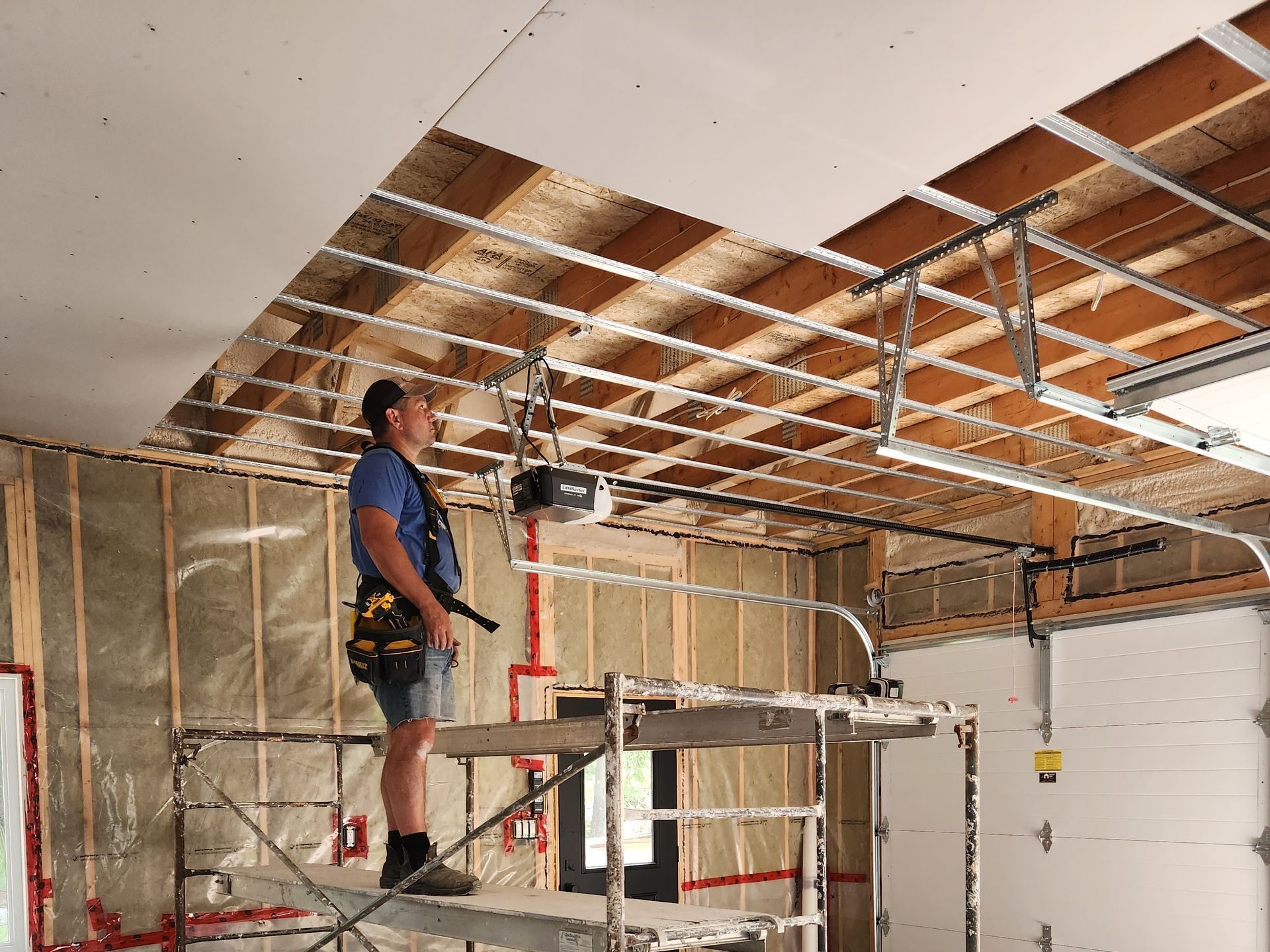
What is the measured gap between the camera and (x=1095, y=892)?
633 centimetres

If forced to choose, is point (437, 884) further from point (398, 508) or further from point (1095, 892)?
point (1095, 892)

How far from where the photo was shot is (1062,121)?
289 centimetres

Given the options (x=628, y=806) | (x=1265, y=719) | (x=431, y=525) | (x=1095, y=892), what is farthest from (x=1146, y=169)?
(x=628, y=806)

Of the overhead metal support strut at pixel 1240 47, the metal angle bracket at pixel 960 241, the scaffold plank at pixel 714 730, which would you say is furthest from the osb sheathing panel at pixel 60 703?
the overhead metal support strut at pixel 1240 47

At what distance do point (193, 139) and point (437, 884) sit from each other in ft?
7.32

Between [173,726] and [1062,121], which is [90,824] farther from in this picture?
[1062,121]

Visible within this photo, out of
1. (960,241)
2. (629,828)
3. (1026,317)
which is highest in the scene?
(960,241)

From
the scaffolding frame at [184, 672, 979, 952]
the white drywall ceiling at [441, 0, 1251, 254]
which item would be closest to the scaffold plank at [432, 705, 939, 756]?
the scaffolding frame at [184, 672, 979, 952]

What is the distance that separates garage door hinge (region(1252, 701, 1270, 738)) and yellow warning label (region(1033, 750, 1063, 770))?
1.24 m

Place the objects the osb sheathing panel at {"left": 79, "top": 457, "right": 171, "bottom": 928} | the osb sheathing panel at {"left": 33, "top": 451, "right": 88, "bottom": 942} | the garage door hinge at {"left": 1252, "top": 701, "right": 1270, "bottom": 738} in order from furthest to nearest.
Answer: the garage door hinge at {"left": 1252, "top": 701, "right": 1270, "bottom": 738}
the osb sheathing panel at {"left": 79, "top": 457, "right": 171, "bottom": 928}
the osb sheathing panel at {"left": 33, "top": 451, "right": 88, "bottom": 942}

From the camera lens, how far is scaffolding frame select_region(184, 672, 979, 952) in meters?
2.44

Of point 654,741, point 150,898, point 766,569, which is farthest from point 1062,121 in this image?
point 766,569

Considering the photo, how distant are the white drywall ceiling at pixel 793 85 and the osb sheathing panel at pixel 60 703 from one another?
3884mm

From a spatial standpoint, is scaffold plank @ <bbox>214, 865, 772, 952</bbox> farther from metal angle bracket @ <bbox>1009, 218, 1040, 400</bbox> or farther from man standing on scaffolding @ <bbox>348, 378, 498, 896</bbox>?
metal angle bracket @ <bbox>1009, 218, 1040, 400</bbox>
